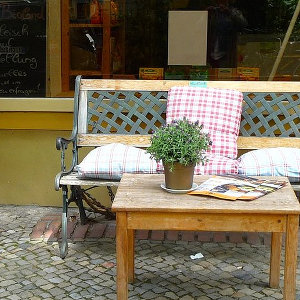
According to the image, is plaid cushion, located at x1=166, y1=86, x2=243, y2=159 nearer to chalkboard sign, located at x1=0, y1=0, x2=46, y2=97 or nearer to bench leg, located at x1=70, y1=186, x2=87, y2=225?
bench leg, located at x1=70, y1=186, x2=87, y2=225

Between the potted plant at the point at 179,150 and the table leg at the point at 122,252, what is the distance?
1.19 ft

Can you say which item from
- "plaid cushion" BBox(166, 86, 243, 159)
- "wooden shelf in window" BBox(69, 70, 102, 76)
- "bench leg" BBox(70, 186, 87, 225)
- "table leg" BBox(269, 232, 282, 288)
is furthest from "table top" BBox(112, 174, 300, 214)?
"wooden shelf in window" BBox(69, 70, 102, 76)

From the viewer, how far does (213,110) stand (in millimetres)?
4598

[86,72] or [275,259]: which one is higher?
[86,72]

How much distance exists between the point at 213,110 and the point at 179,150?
4.42 ft

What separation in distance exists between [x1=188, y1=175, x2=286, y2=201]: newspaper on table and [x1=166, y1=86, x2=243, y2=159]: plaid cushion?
823 millimetres

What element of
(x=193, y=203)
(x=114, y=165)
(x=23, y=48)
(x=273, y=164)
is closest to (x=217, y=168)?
(x=273, y=164)

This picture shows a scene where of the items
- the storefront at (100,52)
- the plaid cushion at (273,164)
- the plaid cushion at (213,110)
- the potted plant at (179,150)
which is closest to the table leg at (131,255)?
the potted plant at (179,150)

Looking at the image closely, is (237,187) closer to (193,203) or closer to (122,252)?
(193,203)

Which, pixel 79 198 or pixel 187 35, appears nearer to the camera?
pixel 79 198

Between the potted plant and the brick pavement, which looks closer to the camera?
the potted plant

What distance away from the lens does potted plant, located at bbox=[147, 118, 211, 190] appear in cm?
331

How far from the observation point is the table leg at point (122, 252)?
3.19 m

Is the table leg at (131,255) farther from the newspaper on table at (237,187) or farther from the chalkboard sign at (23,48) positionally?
the chalkboard sign at (23,48)
